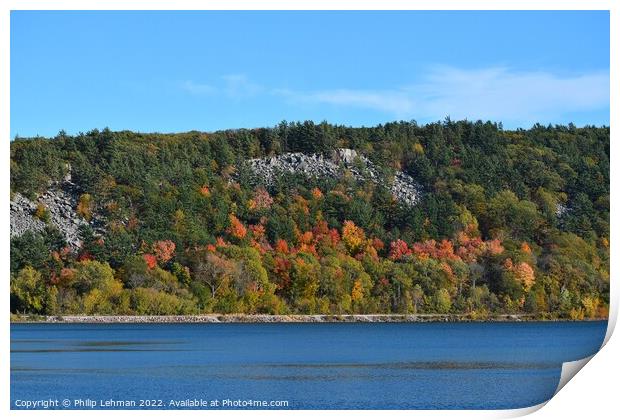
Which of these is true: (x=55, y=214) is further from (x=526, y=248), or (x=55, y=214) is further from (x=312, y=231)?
(x=526, y=248)

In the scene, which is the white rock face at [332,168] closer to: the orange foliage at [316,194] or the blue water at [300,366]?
the orange foliage at [316,194]

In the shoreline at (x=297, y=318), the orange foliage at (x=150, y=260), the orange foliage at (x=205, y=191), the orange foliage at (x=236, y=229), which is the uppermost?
the orange foliage at (x=205, y=191)

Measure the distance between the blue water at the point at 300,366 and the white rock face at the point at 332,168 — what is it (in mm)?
26560

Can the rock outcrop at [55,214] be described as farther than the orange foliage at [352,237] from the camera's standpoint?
No

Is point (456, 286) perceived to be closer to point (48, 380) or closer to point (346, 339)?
point (346, 339)

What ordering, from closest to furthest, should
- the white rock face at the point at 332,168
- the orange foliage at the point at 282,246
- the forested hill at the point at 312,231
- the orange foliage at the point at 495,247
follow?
1. the forested hill at the point at 312,231
2. the orange foliage at the point at 495,247
3. the orange foliage at the point at 282,246
4. the white rock face at the point at 332,168

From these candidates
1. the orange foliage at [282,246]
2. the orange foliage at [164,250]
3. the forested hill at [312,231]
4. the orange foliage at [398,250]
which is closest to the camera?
the forested hill at [312,231]

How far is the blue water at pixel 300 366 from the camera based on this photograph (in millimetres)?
27531

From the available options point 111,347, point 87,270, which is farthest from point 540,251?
point 111,347

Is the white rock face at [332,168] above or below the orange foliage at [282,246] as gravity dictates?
above

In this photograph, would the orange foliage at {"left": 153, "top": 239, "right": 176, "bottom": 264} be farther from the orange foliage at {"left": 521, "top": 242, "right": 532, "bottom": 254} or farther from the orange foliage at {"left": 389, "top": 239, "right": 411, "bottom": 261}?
the orange foliage at {"left": 521, "top": 242, "right": 532, "bottom": 254}

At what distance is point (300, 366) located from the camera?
1379 inches

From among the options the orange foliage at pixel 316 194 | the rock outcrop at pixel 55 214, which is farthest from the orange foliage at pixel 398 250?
the rock outcrop at pixel 55 214

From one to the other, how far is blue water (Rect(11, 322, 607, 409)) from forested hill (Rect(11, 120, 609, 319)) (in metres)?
6.39
